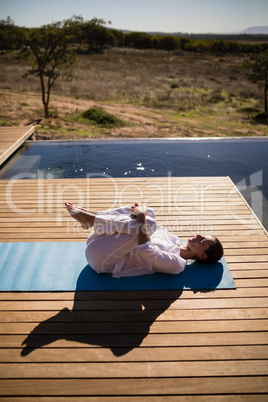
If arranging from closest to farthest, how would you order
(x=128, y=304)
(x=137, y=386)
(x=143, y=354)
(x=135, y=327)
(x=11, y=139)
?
(x=137, y=386)
(x=143, y=354)
(x=135, y=327)
(x=128, y=304)
(x=11, y=139)

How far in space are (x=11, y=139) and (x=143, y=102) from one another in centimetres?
954

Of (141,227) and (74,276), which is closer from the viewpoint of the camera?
(141,227)

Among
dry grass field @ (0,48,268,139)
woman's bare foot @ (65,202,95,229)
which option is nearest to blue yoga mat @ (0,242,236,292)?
woman's bare foot @ (65,202,95,229)

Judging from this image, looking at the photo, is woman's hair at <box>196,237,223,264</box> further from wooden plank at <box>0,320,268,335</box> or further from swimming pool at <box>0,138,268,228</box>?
swimming pool at <box>0,138,268,228</box>

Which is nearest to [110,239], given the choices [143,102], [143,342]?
[143,342]

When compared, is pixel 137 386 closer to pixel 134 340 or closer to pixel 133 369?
pixel 133 369

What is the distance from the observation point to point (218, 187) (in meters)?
4.33

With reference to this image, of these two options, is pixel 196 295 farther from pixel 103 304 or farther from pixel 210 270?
pixel 103 304

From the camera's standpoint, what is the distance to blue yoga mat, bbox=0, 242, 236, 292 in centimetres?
234

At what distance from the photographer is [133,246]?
7.72 ft

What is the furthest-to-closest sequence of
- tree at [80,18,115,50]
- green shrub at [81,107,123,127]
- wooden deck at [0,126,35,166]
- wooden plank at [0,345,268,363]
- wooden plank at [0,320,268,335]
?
tree at [80,18,115,50] < green shrub at [81,107,123,127] < wooden deck at [0,126,35,166] < wooden plank at [0,320,268,335] < wooden plank at [0,345,268,363]

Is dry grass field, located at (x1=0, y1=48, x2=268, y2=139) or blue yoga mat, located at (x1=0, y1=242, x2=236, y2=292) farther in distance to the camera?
dry grass field, located at (x1=0, y1=48, x2=268, y2=139)

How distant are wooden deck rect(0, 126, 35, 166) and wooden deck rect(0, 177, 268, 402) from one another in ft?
11.3

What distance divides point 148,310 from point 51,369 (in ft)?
2.37
